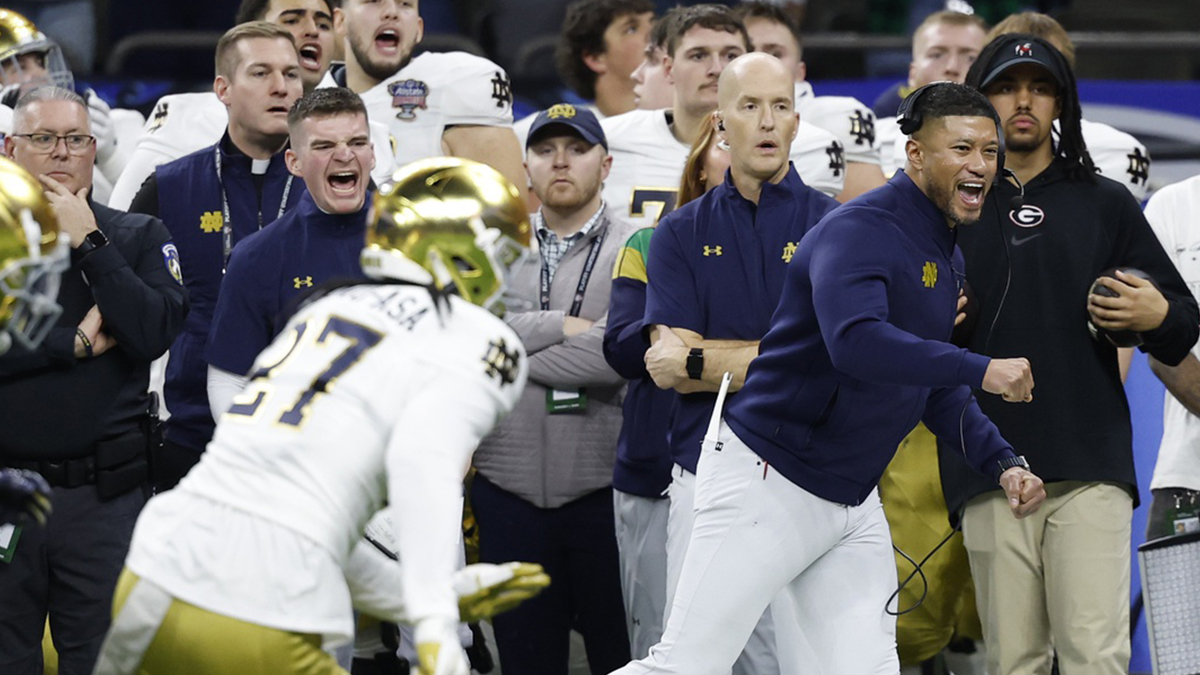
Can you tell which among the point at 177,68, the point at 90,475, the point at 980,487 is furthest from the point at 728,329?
the point at 177,68

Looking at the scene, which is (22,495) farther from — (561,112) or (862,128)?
(862,128)

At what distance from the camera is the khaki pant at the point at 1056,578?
5.38 m

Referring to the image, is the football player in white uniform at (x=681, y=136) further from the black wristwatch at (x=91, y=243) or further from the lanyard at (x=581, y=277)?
the black wristwatch at (x=91, y=243)

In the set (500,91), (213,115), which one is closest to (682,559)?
(500,91)

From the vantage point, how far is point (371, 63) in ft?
22.5

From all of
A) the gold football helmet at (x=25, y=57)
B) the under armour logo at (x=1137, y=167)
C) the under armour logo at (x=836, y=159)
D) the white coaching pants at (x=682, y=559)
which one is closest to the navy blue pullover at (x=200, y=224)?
the gold football helmet at (x=25, y=57)

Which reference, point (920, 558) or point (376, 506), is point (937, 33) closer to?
point (920, 558)

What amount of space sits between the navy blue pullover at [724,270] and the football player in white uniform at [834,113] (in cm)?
123

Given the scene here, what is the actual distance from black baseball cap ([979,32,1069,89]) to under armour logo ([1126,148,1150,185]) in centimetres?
95

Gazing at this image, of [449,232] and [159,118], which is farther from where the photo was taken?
[159,118]

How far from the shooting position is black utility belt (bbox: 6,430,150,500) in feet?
17.6

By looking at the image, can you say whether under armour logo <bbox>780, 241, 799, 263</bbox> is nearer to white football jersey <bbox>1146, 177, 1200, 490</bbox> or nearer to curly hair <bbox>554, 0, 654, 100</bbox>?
white football jersey <bbox>1146, 177, 1200, 490</bbox>

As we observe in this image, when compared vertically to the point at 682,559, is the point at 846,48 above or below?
above

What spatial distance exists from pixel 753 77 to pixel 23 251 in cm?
252
